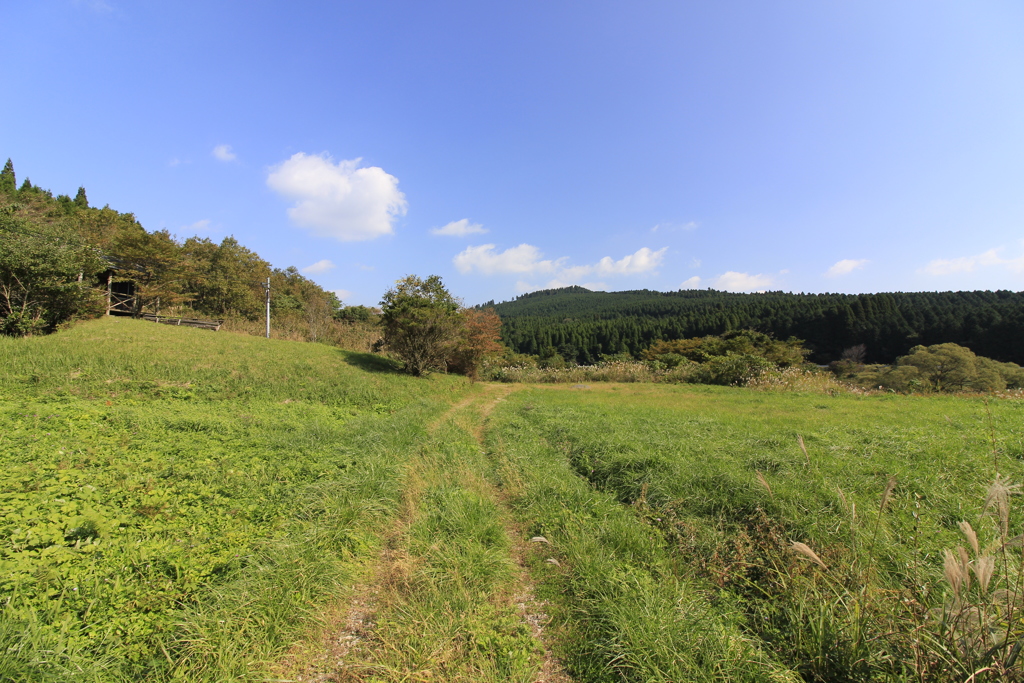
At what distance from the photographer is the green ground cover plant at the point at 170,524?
2.38m

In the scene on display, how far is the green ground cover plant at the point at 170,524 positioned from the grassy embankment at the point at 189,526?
1 centimetres

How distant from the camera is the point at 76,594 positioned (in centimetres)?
262

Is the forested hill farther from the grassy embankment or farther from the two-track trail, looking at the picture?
the two-track trail

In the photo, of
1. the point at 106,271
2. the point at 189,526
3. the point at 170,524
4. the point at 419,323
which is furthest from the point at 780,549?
the point at 106,271

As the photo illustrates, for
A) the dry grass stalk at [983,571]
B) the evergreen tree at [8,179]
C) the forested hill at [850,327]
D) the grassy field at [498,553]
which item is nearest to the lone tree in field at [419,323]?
the grassy field at [498,553]

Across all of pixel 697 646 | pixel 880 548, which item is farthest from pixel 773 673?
pixel 880 548

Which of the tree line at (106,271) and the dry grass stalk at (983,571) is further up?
the tree line at (106,271)

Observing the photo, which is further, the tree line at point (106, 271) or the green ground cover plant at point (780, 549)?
the tree line at point (106, 271)

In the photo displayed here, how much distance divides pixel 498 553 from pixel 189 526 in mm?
2917

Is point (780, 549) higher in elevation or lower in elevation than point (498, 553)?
higher

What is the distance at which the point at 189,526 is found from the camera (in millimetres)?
3572

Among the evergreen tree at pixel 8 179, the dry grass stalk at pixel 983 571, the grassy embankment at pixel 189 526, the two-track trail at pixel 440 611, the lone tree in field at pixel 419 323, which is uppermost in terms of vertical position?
the evergreen tree at pixel 8 179

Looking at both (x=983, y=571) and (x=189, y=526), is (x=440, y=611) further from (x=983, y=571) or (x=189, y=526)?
(x=983, y=571)

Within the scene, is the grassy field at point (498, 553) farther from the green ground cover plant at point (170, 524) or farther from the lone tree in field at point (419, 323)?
the lone tree in field at point (419, 323)
